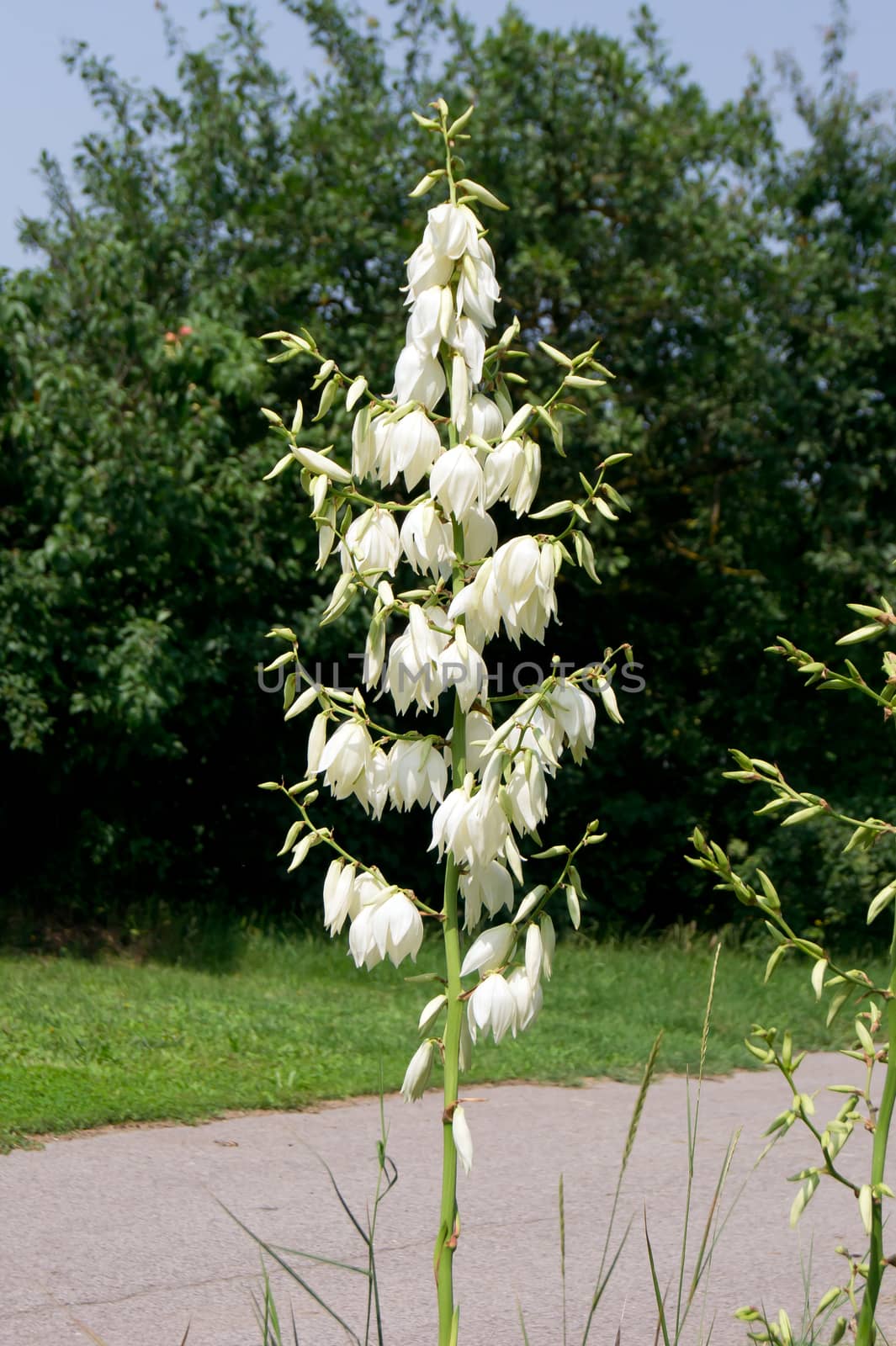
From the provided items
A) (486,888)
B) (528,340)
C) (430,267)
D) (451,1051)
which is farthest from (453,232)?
(528,340)

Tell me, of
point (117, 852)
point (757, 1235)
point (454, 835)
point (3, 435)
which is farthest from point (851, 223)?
point (454, 835)

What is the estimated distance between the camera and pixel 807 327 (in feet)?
38.1

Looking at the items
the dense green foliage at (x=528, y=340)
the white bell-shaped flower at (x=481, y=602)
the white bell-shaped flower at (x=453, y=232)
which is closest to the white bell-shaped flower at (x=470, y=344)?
the white bell-shaped flower at (x=453, y=232)

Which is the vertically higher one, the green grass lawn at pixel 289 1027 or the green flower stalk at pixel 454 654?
the green flower stalk at pixel 454 654

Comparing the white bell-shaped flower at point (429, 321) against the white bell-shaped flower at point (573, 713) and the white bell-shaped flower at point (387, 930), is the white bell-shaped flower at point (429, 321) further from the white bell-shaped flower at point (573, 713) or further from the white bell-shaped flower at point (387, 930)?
the white bell-shaped flower at point (387, 930)

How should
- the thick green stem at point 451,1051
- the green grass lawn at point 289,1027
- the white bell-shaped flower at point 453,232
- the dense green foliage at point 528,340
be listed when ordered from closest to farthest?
the thick green stem at point 451,1051 < the white bell-shaped flower at point 453,232 < the green grass lawn at point 289,1027 < the dense green foliage at point 528,340

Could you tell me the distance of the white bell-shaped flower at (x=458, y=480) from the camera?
2469mm

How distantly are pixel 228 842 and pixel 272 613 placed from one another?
7.05ft

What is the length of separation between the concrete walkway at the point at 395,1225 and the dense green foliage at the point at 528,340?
14.2ft

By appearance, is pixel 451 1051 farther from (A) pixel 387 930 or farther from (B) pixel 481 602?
(B) pixel 481 602

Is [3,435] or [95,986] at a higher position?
[3,435]

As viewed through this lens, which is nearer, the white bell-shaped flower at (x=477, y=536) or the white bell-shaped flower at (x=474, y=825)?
the white bell-shaped flower at (x=474, y=825)

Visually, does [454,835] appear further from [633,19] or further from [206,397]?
[633,19]

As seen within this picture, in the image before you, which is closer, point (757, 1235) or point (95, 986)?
point (757, 1235)
